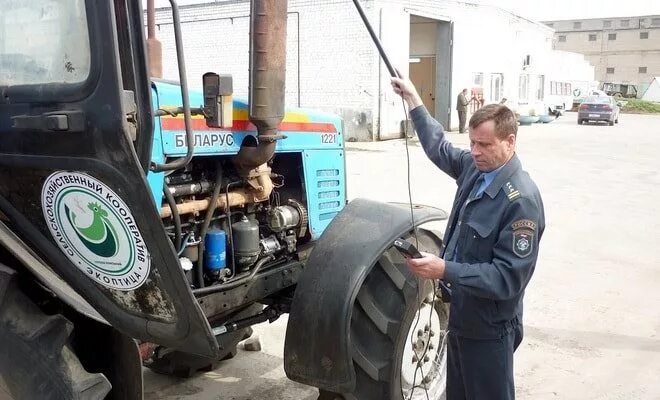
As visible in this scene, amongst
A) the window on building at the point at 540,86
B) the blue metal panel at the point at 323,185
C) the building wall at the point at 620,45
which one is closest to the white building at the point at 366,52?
the window on building at the point at 540,86

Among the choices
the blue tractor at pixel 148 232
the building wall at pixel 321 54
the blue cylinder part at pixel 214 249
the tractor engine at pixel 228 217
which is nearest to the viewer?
the blue tractor at pixel 148 232

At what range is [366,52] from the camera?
774 inches

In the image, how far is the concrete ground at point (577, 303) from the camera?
4.12 metres

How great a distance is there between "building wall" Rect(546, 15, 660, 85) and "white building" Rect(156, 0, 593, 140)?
37.7 m

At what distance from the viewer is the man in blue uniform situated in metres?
2.45

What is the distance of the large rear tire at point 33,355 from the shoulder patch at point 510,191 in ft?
5.29

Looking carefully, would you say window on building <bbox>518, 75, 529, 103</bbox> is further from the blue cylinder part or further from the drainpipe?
the blue cylinder part

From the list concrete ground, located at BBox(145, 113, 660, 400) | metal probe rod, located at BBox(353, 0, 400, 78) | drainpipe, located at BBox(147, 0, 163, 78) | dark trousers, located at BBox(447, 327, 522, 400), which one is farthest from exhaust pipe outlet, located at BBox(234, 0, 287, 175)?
concrete ground, located at BBox(145, 113, 660, 400)

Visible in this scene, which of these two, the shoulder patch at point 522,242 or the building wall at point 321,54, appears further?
the building wall at point 321,54

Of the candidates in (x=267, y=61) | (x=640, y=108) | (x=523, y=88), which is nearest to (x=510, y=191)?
(x=267, y=61)

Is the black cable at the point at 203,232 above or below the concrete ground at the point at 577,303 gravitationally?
above

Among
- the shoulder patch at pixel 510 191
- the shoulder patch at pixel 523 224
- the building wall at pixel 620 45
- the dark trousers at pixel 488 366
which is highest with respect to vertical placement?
the building wall at pixel 620 45

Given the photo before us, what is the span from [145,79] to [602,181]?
12145mm

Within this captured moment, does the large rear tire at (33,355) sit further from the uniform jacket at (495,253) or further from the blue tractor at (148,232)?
the uniform jacket at (495,253)
